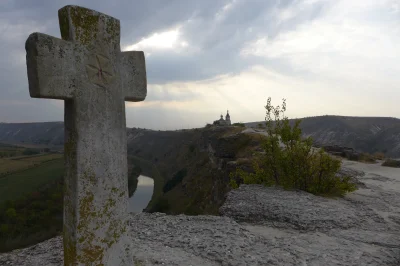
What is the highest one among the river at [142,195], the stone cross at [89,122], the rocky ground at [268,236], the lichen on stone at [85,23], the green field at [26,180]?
the lichen on stone at [85,23]

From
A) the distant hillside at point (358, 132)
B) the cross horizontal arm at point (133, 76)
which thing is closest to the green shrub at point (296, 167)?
the cross horizontal arm at point (133, 76)

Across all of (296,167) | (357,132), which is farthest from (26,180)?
(357,132)

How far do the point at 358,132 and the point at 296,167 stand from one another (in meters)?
102

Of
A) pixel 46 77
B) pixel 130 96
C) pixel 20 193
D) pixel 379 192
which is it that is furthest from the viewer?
pixel 20 193

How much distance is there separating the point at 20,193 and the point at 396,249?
50450 millimetres

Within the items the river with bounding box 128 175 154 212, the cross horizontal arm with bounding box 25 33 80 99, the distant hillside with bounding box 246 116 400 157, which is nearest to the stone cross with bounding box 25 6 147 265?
the cross horizontal arm with bounding box 25 33 80 99

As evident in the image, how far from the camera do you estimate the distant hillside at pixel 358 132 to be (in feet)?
263

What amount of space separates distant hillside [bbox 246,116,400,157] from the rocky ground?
7093 cm

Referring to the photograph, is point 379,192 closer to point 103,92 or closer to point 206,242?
point 206,242

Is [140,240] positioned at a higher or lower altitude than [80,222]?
lower

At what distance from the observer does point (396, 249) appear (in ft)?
16.0

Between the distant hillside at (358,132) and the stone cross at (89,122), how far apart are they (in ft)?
249

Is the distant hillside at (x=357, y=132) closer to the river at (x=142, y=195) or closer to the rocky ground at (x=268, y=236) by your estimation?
the river at (x=142, y=195)

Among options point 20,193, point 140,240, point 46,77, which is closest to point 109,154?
point 46,77
